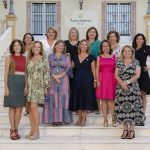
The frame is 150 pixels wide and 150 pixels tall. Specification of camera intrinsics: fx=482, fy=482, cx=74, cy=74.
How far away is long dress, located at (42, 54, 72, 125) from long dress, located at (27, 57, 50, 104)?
1.03ft

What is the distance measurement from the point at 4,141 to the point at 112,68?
2231 millimetres

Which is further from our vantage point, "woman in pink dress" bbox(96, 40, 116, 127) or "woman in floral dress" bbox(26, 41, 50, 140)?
"woman in pink dress" bbox(96, 40, 116, 127)

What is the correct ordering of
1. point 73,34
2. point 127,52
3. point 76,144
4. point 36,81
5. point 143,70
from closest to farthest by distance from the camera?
1. point 76,144
2. point 36,81
3. point 127,52
4. point 143,70
5. point 73,34

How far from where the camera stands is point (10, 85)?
792cm

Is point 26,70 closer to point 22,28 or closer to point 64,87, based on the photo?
point 64,87

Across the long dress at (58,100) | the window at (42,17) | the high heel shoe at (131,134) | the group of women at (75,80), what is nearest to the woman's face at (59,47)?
the group of women at (75,80)

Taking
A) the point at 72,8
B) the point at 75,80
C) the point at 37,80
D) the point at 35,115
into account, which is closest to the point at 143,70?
the point at 75,80

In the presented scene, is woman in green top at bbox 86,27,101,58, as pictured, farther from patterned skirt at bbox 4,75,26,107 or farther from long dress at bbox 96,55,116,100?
patterned skirt at bbox 4,75,26,107

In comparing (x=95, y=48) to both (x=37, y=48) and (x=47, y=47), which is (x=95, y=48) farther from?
(x=37, y=48)

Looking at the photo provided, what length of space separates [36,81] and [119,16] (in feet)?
39.3

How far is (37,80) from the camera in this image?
8.02 metres

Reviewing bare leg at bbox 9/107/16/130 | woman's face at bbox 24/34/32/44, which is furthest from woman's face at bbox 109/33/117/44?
bare leg at bbox 9/107/16/130

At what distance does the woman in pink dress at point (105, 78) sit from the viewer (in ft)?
27.4

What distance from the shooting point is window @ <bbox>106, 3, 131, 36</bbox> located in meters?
19.3
